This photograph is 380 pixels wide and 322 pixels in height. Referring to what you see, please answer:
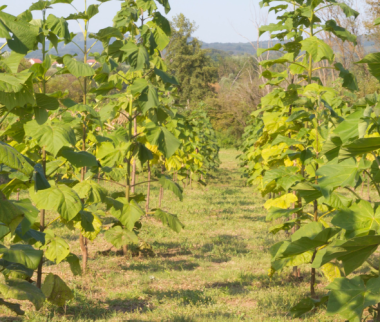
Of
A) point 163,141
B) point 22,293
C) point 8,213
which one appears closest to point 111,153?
point 163,141

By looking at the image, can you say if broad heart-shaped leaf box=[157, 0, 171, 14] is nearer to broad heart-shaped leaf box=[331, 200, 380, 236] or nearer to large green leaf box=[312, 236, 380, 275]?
broad heart-shaped leaf box=[331, 200, 380, 236]

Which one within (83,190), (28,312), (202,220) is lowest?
(202,220)

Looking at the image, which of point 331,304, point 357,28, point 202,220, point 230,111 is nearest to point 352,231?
point 331,304

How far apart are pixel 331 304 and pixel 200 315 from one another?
202 centimetres

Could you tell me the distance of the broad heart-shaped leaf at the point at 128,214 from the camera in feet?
12.4

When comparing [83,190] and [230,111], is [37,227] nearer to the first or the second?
[83,190]

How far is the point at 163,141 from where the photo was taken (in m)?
3.77

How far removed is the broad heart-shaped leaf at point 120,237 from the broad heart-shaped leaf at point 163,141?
0.90 meters

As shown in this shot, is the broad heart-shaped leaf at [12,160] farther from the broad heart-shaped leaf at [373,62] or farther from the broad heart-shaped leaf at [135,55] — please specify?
the broad heart-shaped leaf at [135,55]

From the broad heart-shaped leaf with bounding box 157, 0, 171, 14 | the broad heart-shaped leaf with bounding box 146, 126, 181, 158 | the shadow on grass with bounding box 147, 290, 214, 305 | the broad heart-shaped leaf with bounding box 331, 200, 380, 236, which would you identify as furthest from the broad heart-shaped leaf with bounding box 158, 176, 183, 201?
the broad heart-shaped leaf with bounding box 331, 200, 380, 236

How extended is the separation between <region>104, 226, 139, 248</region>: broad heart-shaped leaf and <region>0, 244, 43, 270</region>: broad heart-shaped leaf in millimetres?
1894

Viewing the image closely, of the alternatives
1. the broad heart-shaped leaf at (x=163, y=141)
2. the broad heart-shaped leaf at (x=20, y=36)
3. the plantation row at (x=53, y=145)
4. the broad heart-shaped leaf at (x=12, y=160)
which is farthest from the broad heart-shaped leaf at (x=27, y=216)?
the broad heart-shaped leaf at (x=163, y=141)

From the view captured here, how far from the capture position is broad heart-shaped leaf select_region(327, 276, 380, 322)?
1518 mm

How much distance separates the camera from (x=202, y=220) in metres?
7.71
